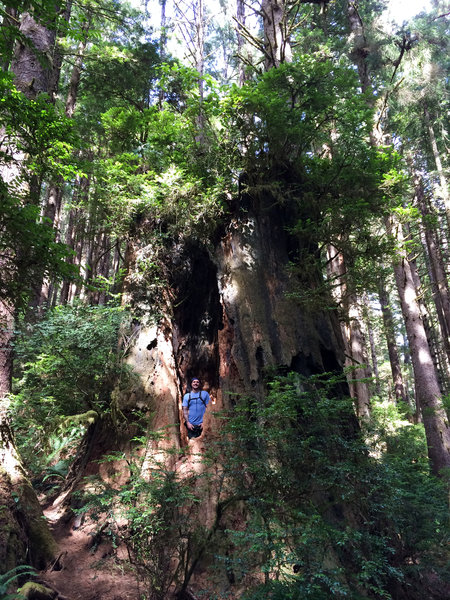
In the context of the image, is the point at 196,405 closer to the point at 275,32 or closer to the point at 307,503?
the point at 307,503

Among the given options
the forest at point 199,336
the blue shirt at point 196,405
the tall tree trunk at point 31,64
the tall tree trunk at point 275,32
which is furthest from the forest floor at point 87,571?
the tall tree trunk at point 275,32

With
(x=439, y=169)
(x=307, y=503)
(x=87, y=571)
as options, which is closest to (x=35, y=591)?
(x=87, y=571)

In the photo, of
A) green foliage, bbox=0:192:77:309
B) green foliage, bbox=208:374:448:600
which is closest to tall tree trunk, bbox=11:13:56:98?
green foliage, bbox=0:192:77:309

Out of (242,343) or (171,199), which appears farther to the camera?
(171,199)

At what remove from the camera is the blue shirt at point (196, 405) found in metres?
6.86

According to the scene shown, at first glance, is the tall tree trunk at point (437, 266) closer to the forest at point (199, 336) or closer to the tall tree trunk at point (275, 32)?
the forest at point (199, 336)

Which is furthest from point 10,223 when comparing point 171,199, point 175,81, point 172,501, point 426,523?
point 175,81

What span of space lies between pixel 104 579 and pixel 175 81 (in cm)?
1243

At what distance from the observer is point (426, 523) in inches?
199

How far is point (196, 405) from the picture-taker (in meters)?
6.89

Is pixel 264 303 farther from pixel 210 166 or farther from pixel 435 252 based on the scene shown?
pixel 435 252

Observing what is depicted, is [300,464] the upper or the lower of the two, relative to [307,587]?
upper

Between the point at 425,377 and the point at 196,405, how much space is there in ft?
22.7

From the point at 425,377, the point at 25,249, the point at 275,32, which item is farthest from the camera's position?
the point at 425,377
